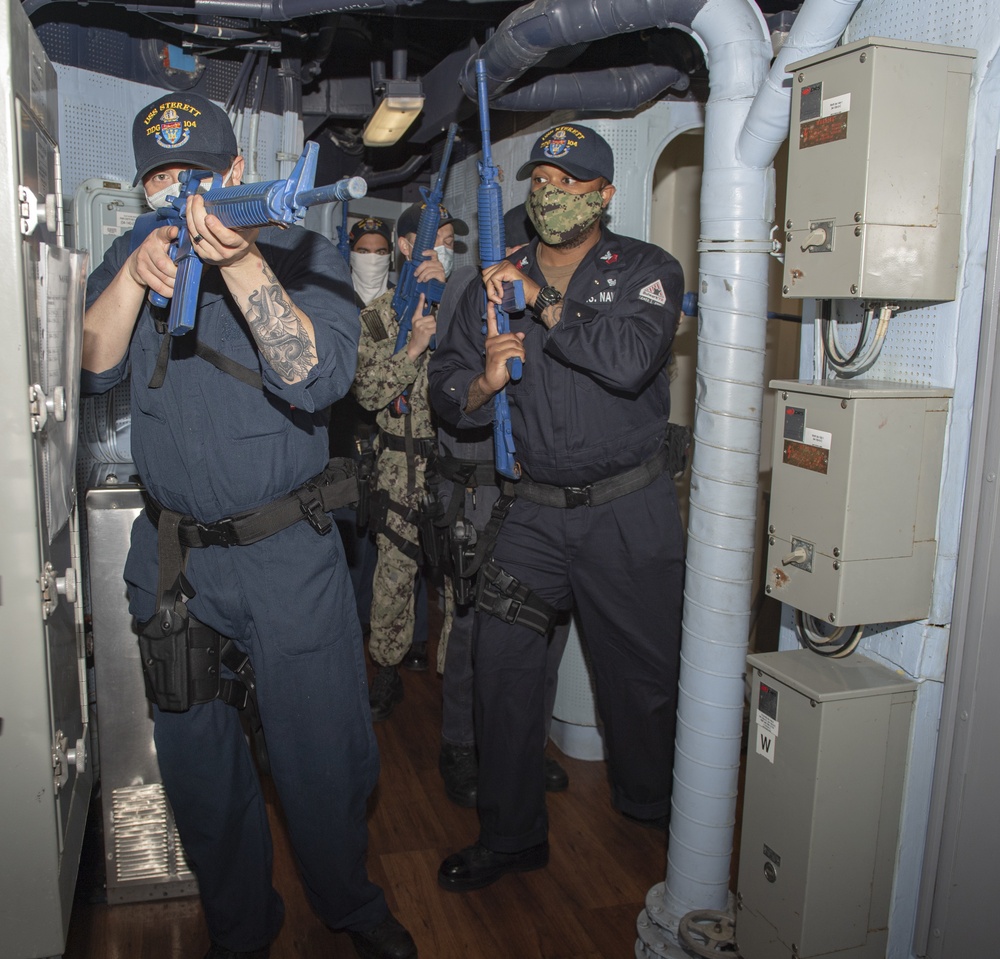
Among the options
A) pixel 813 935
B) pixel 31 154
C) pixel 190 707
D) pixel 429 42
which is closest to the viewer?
pixel 31 154

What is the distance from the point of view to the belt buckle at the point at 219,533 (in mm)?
2166

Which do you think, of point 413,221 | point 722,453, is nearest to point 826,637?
point 722,453

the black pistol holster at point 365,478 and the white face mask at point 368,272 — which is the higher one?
the white face mask at point 368,272

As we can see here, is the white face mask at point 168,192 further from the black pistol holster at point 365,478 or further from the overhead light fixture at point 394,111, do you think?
the overhead light fixture at point 394,111

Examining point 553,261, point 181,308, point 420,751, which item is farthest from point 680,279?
point 420,751

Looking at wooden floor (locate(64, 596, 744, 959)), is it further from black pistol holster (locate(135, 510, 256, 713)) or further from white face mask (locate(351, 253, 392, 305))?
white face mask (locate(351, 253, 392, 305))

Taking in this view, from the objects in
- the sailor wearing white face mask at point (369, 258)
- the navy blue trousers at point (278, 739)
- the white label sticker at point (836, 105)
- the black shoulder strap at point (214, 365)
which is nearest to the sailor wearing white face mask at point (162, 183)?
the black shoulder strap at point (214, 365)

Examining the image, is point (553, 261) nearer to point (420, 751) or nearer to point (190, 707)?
point (190, 707)

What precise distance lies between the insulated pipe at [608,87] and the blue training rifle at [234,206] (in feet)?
5.72

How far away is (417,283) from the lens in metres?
3.70

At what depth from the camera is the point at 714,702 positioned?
2.40 m

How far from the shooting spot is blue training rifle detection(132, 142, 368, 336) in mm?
1481

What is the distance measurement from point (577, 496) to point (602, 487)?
0.26 ft

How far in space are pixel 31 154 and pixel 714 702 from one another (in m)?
1.98
